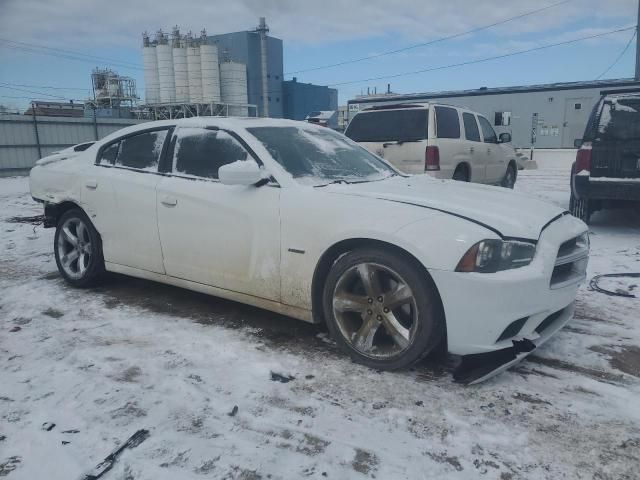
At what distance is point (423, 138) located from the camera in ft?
25.7

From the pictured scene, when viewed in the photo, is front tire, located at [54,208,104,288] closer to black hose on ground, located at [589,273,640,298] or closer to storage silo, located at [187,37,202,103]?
black hose on ground, located at [589,273,640,298]

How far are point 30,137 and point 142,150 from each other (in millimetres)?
18847

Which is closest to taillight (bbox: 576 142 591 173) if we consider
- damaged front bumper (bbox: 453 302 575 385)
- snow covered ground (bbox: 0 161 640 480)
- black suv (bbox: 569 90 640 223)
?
black suv (bbox: 569 90 640 223)

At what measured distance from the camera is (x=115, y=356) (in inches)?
133

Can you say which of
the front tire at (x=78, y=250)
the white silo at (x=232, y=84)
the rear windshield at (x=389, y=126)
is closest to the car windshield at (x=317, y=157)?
the front tire at (x=78, y=250)

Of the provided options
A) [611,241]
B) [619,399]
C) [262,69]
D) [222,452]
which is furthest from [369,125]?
[262,69]

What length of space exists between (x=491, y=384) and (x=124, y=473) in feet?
6.73

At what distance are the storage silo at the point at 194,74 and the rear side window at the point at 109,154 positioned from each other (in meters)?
38.8

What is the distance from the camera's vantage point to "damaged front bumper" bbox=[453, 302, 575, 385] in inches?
115

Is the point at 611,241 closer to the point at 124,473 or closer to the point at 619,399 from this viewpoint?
the point at 619,399

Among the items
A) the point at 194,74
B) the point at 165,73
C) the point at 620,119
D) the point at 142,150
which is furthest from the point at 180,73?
the point at 142,150

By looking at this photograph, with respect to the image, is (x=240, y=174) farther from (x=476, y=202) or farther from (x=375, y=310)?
(x=476, y=202)

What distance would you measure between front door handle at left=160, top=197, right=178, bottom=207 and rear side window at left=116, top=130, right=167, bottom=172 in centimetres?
37

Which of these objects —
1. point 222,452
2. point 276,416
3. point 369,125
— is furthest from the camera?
point 369,125
